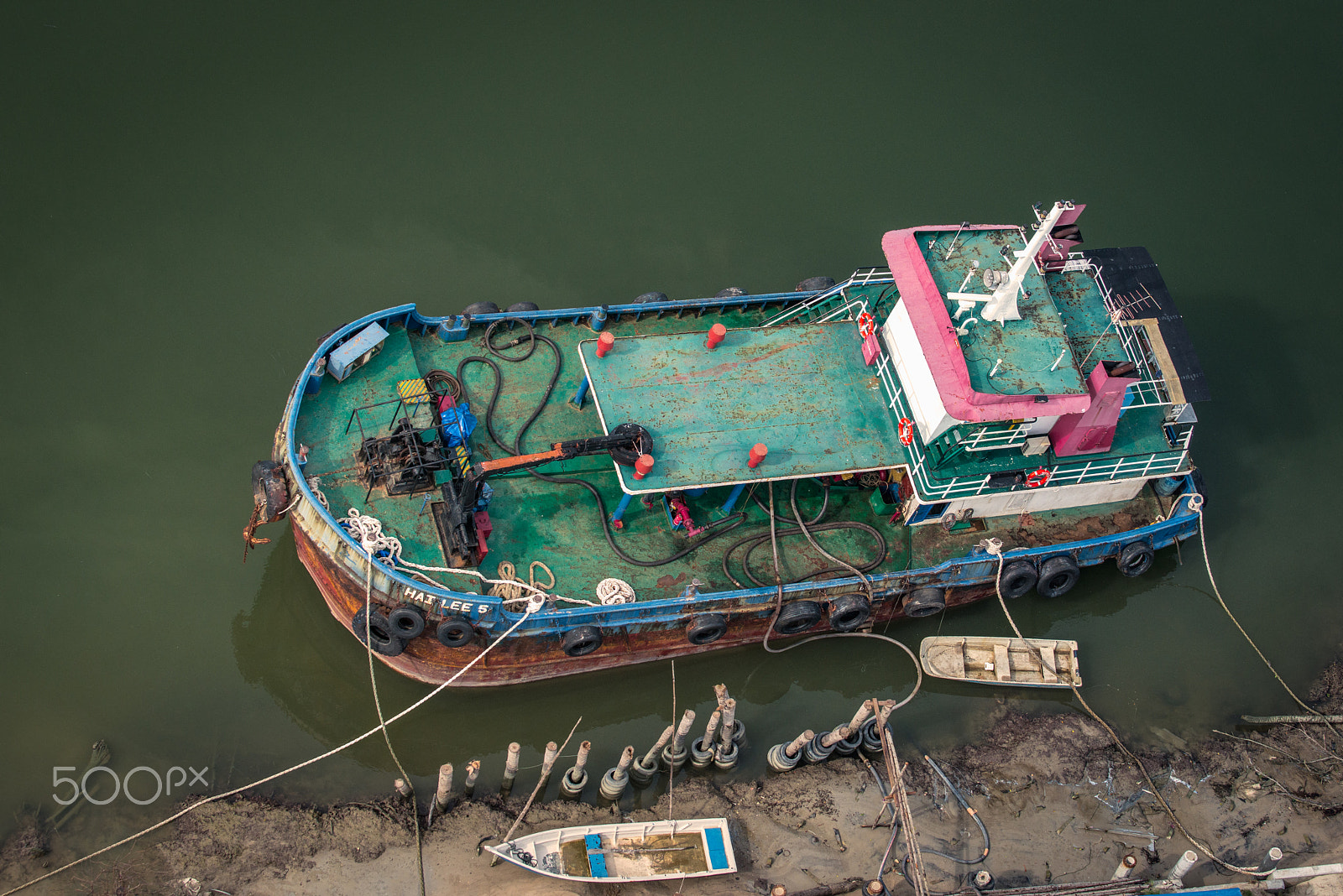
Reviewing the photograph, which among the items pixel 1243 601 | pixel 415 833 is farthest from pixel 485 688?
pixel 1243 601

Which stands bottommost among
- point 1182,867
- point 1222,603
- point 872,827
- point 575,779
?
point 1182,867

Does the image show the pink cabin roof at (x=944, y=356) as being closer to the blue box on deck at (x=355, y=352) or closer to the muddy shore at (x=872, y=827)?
the muddy shore at (x=872, y=827)

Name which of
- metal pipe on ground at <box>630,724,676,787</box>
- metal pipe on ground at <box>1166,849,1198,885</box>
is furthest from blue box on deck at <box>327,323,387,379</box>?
metal pipe on ground at <box>1166,849,1198,885</box>

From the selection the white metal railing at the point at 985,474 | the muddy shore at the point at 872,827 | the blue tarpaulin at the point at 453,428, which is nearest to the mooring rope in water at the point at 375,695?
the muddy shore at the point at 872,827

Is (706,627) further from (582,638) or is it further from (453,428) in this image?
(453,428)

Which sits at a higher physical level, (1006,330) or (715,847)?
(1006,330)

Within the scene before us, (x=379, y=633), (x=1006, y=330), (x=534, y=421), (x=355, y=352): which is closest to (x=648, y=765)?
(x=379, y=633)

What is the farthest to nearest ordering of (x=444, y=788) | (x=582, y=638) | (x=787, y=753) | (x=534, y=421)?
(x=534, y=421)
(x=787, y=753)
(x=582, y=638)
(x=444, y=788)
